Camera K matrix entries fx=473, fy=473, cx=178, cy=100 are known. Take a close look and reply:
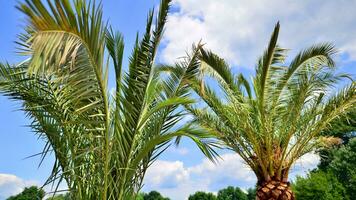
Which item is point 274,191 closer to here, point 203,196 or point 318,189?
point 318,189

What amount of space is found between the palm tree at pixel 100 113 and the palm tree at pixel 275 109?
15.2 ft

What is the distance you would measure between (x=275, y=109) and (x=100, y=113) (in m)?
6.92

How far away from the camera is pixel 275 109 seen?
1281 cm

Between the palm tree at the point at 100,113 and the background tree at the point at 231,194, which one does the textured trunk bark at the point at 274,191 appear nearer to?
the palm tree at the point at 100,113

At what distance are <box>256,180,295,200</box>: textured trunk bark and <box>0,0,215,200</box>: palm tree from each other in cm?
556

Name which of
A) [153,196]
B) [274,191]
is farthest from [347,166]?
[153,196]

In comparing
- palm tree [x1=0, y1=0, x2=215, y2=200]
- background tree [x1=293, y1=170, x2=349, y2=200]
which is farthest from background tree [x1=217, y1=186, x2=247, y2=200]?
palm tree [x1=0, y1=0, x2=215, y2=200]

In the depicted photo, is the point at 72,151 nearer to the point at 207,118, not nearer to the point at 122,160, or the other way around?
the point at 122,160

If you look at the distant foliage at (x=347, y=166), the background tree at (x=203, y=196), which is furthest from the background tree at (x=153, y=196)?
the distant foliage at (x=347, y=166)

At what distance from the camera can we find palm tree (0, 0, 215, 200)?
643 centimetres

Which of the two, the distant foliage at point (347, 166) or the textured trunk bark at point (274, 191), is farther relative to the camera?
the distant foliage at point (347, 166)

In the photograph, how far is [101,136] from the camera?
7008 millimetres

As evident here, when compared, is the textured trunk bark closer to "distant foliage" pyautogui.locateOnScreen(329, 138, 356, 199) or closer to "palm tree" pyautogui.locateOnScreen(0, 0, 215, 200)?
"palm tree" pyautogui.locateOnScreen(0, 0, 215, 200)

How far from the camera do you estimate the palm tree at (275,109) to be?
12297 mm
